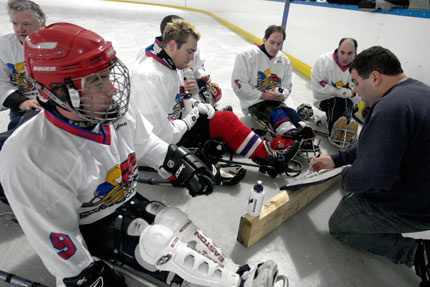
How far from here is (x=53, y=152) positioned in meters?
0.92

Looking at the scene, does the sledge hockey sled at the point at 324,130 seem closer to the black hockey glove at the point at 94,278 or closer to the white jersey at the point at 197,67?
the white jersey at the point at 197,67

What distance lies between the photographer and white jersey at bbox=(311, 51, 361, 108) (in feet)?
10.1

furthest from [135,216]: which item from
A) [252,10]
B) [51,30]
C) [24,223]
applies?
[252,10]

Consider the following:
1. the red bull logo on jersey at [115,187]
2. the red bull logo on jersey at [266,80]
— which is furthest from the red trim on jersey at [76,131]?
the red bull logo on jersey at [266,80]

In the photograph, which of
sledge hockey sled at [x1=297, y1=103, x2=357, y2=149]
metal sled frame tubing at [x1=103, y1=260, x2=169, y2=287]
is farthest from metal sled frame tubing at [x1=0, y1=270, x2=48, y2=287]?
sledge hockey sled at [x1=297, y1=103, x2=357, y2=149]

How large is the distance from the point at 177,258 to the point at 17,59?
1886 mm

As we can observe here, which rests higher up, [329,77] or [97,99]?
[97,99]

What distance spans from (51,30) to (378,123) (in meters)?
1.36

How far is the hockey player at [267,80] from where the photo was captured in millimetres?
2764

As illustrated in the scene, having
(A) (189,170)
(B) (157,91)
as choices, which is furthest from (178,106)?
(A) (189,170)

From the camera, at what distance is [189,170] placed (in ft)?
4.53

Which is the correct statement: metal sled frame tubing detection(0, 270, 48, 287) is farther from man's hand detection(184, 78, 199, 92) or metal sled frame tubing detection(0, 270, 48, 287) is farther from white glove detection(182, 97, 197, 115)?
man's hand detection(184, 78, 199, 92)

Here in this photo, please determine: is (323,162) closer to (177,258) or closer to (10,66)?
(177,258)

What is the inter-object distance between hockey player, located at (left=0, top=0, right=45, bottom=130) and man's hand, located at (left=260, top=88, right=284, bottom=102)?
6.60 feet
